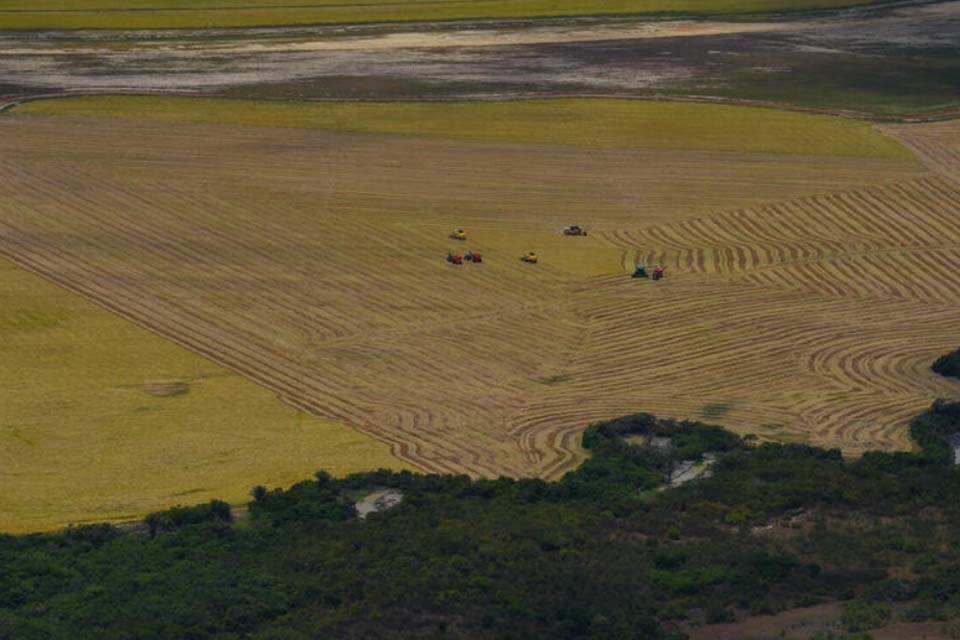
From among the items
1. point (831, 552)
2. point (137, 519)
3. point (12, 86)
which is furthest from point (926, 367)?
point (12, 86)

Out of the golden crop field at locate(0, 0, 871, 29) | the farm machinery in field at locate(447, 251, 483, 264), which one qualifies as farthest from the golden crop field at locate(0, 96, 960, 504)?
the golden crop field at locate(0, 0, 871, 29)

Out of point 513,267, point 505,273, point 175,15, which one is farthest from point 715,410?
point 175,15

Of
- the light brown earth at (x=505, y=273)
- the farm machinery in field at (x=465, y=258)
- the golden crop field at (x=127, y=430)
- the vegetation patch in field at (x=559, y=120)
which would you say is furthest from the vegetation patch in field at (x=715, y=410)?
the vegetation patch in field at (x=559, y=120)

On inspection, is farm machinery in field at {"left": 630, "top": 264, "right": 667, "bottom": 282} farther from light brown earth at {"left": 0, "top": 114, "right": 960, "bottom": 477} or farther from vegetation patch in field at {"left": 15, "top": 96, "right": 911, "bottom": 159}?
vegetation patch in field at {"left": 15, "top": 96, "right": 911, "bottom": 159}

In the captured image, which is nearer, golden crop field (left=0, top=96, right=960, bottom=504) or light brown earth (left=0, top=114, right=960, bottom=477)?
light brown earth (left=0, top=114, right=960, bottom=477)

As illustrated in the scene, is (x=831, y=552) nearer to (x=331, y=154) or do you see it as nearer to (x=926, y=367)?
(x=926, y=367)

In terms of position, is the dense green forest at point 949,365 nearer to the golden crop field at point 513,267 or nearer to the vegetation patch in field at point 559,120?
the golden crop field at point 513,267

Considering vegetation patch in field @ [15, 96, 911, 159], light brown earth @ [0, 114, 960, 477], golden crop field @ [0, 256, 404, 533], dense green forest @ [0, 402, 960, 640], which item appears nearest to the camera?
dense green forest @ [0, 402, 960, 640]
